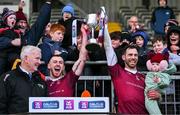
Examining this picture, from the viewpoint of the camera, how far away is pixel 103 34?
809 cm

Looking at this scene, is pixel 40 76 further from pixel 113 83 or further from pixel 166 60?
pixel 166 60

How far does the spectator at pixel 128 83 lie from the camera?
7.91 metres

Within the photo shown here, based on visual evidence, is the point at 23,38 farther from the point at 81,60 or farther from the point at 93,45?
the point at 93,45

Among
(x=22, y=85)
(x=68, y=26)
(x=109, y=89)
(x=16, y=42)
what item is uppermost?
(x=68, y=26)

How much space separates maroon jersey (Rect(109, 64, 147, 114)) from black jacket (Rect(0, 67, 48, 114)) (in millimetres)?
1026

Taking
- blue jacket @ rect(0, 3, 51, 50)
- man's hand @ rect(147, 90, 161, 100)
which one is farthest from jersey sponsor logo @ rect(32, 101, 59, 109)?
blue jacket @ rect(0, 3, 51, 50)

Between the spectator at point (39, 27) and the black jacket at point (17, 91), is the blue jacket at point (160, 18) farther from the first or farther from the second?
the black jacket at point (17, 91)

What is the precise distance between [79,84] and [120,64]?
67cm

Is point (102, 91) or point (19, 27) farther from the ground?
point (19, 27)

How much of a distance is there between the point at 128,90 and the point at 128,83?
103 mm

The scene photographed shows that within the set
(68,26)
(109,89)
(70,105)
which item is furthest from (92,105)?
(68,26)

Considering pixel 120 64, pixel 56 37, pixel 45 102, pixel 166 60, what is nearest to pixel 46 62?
pixel 56 37

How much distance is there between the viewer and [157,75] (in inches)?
317

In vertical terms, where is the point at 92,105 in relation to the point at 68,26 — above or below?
below
